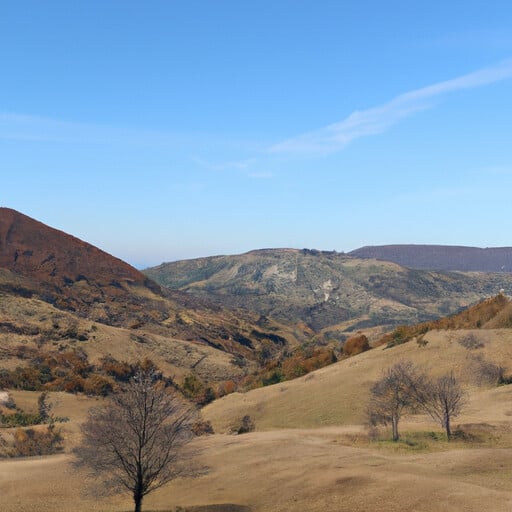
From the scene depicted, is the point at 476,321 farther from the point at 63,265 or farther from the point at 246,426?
the point at 63,265

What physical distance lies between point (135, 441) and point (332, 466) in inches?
482

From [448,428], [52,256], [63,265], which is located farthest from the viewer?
[52,256]

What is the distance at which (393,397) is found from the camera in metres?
45.6

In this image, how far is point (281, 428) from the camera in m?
58.6

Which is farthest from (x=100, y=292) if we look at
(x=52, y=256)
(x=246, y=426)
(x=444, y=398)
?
(x=444, y=398)

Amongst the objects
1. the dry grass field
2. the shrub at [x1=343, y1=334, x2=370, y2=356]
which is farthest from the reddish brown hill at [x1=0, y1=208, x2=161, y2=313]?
the dry grass field

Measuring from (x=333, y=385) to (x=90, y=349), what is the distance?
5457cm

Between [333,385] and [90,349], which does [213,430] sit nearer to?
[333,385]

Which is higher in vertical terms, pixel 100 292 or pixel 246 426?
pixel 100 292

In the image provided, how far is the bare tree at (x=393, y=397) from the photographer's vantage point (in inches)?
1775

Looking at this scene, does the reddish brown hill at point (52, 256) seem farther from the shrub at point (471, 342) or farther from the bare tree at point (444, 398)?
the bare tree at point (444, 398)

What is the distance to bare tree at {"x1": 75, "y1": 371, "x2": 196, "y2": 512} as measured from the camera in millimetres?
29031

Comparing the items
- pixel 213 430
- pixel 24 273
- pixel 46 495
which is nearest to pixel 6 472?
pixel 46 495

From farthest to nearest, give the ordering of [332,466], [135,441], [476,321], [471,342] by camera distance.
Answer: [476,321], [471,342], [332,466], [135,441]
